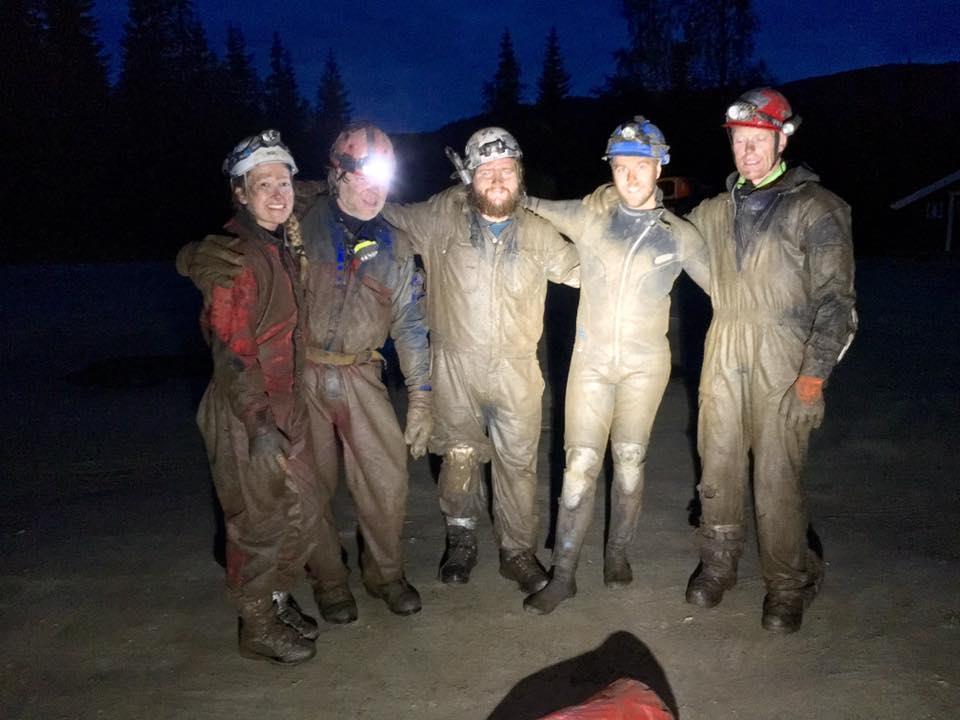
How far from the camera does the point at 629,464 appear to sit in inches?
161

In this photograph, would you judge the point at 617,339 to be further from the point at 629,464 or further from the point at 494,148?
the point at 494,148

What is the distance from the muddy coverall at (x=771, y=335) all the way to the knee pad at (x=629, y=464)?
1.07ft

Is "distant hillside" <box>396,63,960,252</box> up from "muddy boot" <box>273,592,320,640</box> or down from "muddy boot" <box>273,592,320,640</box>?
up

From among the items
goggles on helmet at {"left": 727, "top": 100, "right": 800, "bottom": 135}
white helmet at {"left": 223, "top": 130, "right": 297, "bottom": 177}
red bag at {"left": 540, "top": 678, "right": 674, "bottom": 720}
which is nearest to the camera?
red bag at {"left": 540, "top": 678, "right": 674, "bottom": 720}

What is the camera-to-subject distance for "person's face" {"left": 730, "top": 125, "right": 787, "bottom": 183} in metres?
3.76

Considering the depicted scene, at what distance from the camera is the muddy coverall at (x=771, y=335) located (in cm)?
358

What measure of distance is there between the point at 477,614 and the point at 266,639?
1.05 metres

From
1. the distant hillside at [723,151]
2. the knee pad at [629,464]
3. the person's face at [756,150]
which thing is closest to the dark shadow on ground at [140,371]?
the knee pad at [629,464]

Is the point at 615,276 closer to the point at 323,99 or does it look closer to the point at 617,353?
the point at 617,353

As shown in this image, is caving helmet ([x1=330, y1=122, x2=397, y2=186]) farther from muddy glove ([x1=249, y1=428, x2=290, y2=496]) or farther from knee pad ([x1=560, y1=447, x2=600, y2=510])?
knee pad ([x1=560, y1=447, x2=600, y2=510])

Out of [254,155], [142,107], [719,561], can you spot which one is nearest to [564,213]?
[254,155]

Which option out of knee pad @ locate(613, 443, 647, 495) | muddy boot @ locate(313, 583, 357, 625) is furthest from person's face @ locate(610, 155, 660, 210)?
muddy boot @ locate(313, 583, 357, 625)

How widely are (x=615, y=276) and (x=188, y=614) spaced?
9.10 feet

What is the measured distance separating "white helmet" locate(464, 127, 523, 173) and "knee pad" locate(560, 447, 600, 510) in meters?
1.54
